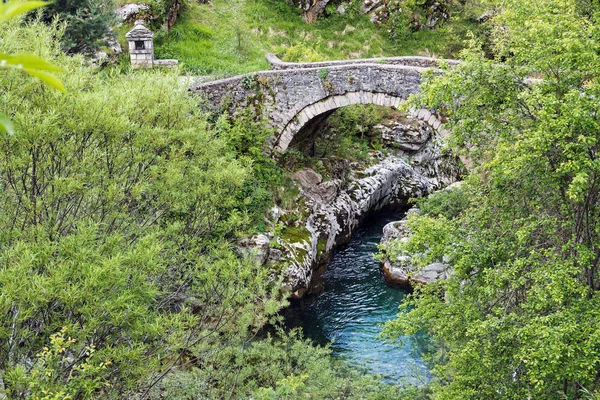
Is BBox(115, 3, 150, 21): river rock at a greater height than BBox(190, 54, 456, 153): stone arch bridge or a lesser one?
greater

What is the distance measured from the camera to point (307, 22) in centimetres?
2723

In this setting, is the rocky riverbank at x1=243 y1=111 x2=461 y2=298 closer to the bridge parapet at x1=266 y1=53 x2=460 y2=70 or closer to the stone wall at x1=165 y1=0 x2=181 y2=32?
the bridge parapet at x1=266 y1=53 x2=460 y2=70

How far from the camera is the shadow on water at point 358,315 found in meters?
Result: 12.1

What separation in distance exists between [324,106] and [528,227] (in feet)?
35.0

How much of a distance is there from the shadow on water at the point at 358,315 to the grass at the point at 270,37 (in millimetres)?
9132

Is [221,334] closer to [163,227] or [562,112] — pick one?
[163,227]

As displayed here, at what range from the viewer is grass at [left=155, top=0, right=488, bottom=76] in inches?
893

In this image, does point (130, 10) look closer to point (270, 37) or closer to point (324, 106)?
point (270, 37)

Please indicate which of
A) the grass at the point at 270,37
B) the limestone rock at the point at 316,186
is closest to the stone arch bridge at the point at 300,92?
the limestone rock at the point at 316,186

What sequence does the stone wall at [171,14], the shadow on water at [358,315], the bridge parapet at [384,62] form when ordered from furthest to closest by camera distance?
1. the stone wall at [171,14]
2. the bridge parapet at [384,62]
3. the shadow on water at [358,315]

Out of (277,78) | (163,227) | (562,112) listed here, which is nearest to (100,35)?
(277,78)

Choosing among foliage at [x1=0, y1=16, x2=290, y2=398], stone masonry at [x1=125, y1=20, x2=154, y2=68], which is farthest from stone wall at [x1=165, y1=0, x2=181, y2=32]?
foliage at [x1=0, y1=16, x2=290, y2=398]

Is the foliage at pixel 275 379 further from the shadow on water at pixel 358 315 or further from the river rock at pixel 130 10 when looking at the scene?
the river rock at pixel 130 10

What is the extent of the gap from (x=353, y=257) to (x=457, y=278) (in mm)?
10190
